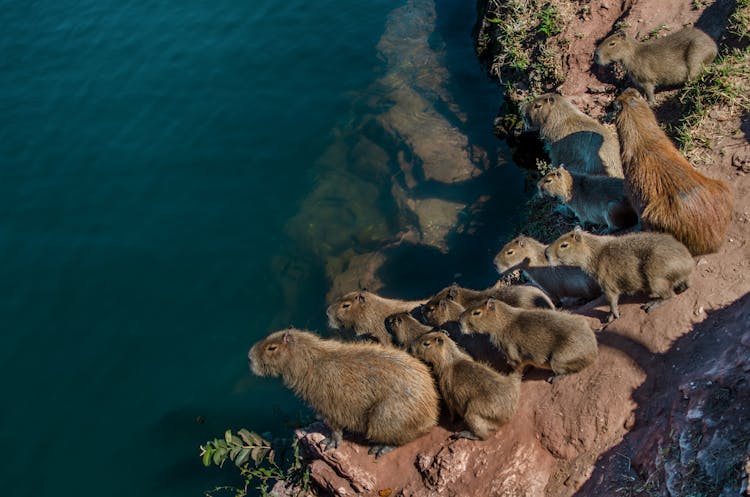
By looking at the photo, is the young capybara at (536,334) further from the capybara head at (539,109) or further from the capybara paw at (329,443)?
the capybara head at (539,109)

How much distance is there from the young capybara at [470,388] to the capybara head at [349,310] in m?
1.21

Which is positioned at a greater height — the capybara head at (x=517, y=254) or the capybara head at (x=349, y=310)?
the capybara head at (x=517, y=254)

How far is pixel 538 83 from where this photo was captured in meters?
8.61

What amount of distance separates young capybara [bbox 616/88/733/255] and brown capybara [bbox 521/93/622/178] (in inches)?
46.7

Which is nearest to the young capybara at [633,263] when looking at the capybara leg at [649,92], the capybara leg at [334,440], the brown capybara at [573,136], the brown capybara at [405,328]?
the brown capybara at [405,328]

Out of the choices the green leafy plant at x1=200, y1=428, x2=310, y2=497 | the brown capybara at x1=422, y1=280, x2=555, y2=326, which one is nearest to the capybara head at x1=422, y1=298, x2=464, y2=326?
the brown capybara at x1=422, y1=280, x2=555, y2=326

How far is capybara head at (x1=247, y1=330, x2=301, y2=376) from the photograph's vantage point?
18.0 feet

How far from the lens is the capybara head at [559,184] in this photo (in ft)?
21.2

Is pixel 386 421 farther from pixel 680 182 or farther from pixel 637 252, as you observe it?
pixel 680 182

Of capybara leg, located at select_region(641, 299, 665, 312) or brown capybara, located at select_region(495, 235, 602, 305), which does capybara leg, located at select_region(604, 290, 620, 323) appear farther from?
brown capybara, located at select_region(495, 235, 602, 305)

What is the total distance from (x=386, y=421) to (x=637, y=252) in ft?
7.77

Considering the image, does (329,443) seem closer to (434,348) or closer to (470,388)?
(434,348)

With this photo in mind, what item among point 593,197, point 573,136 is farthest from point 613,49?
point 593,197

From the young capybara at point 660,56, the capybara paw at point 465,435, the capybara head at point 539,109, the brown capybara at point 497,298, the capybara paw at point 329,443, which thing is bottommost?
the capybara paw at point 329,443
